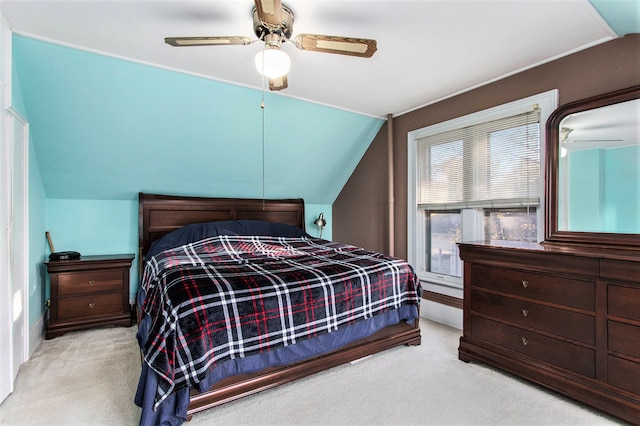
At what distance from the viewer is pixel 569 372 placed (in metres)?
1.92

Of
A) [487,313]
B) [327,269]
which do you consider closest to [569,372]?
[487,313]

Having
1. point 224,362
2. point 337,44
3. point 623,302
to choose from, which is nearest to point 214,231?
point 224,362

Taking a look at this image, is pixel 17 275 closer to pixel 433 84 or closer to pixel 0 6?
pixel 0 6

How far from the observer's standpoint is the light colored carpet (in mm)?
1762

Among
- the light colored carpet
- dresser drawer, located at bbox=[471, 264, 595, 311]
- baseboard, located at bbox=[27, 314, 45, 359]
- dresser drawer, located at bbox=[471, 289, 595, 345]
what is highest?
dresser drawer, located at bbox=[471, 264, 595, 311]

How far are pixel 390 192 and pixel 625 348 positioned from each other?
8.00ft

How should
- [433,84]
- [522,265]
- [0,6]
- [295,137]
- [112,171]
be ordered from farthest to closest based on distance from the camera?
1. [295,137]
2. [112,171]
3. [433,84]
4. [522,265]
5. [0,6]

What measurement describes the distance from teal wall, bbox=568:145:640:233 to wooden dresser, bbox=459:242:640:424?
0.84 feet

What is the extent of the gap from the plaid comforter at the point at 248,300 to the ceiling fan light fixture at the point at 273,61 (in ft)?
4.17

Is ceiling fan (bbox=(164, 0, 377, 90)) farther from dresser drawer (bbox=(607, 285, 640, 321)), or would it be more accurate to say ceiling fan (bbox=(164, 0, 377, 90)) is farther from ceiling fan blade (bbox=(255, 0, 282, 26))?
dresser drawer (bbox=(607, 285, 640, 321))

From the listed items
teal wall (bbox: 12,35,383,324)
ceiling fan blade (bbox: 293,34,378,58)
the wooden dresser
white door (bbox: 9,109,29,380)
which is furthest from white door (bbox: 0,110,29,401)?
the wooden dresser

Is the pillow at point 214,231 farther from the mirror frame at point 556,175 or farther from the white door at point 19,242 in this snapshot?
the mirror frame at point 556,175

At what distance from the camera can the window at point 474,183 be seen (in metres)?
2.64

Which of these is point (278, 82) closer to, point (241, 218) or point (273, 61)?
point (273, 61)
